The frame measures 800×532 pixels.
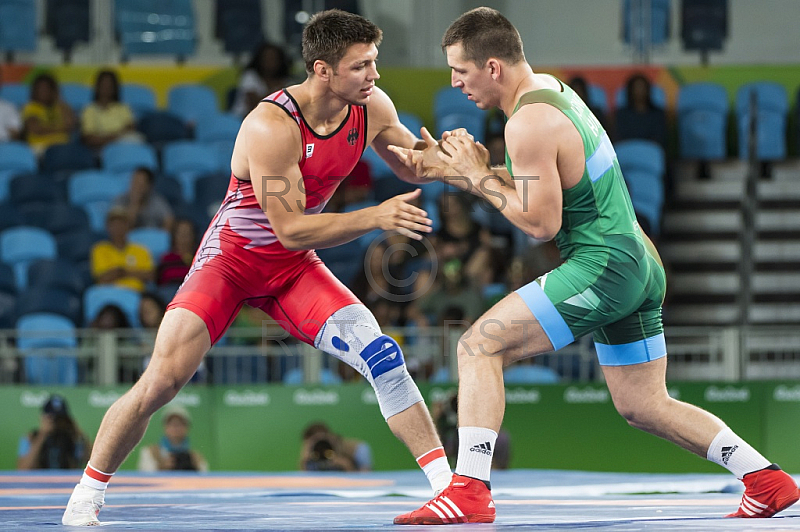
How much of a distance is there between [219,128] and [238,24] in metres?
2.35

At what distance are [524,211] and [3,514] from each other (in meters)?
2.45

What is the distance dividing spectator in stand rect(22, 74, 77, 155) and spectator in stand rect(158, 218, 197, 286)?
2.92 meters

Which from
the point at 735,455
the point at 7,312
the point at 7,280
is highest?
the point at 735,455

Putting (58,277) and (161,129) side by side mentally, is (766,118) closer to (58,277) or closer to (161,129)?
(161,129)

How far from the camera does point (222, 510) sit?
16.0 feet

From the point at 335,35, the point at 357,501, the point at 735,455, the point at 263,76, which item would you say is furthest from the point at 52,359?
the point at 735,455

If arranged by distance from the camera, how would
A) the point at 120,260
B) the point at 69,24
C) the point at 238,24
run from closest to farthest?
the point at 120,260
the point at 69,24
the point at 238,24

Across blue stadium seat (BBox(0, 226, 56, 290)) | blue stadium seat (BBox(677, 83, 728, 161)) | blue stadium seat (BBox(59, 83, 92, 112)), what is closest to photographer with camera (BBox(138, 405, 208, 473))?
blue stadium seat (BBox(0, 226, 56, 290))

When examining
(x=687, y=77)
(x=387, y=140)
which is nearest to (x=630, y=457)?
(x=387, y=140)

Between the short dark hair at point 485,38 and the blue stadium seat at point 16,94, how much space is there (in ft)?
31.8

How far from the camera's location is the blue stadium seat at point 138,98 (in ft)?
42.1

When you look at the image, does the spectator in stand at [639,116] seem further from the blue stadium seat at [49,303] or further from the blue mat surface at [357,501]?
the blue stadium seat at [49,303]

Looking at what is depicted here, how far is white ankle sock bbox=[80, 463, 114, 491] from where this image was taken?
174 inches

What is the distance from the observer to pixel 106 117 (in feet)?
40.4
